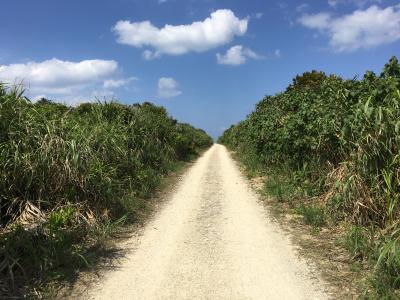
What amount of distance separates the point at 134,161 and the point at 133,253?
6.15 metres

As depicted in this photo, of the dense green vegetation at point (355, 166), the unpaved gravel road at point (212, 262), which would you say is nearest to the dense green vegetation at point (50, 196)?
the unpaved gravel road at point (212, 262)

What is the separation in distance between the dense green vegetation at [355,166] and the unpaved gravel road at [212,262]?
0.91m

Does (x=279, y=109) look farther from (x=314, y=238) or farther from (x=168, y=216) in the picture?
(x=314, y=238)

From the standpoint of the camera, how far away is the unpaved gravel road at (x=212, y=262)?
16.9 ft

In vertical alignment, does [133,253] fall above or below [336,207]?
below

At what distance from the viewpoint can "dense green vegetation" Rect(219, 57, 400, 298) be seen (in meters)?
6.11

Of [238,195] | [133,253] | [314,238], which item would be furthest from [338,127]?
[133,253]

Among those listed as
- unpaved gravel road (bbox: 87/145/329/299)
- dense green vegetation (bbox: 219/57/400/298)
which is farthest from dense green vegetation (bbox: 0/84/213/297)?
dense green vegetation (bbox: 219/57/400/298)

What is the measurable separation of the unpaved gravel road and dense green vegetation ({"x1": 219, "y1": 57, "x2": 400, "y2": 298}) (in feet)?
2.98

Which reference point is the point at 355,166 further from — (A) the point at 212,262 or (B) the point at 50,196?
(B) the point at 50,196

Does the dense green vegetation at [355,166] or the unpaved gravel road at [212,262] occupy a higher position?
the dense green vegetation at [355,166]

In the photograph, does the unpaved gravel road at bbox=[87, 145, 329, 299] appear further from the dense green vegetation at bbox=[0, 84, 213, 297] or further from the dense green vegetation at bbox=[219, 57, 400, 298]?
the dense green vegetation at bbox=[219, 57, 400, 298]

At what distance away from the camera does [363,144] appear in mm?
6930

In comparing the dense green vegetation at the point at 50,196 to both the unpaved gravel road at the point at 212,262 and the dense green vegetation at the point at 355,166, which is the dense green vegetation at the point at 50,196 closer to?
the unpaved gravel road at the point at 212,262
